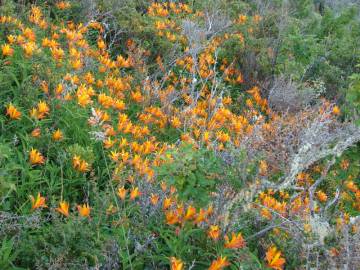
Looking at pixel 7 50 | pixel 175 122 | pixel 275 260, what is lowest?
pixel 175 122

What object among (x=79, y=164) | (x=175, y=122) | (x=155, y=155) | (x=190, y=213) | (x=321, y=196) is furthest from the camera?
(x=175, y=122)

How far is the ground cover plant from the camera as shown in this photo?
2.48 metres

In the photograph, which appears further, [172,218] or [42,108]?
[42,108]

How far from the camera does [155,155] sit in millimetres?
3562

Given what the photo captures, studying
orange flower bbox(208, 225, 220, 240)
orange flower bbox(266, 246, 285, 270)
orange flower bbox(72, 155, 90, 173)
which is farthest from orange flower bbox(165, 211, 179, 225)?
orange flower bbox(72, 155, 90, 173)

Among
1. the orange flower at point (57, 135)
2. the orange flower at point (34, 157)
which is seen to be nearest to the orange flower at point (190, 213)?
the orange flower at point (34, 157)

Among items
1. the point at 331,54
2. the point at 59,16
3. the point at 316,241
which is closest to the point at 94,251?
the point at 316,241

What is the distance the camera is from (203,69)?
578cm

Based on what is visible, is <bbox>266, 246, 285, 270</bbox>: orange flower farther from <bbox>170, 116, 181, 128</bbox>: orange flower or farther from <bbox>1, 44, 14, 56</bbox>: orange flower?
<bbox>1, 44, 14, 56</bbox>: orange flower

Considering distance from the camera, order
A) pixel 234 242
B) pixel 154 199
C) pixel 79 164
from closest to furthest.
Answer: pixel 234 242 → pixel 154 199 → pixel 79 164

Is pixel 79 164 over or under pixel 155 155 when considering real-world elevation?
over

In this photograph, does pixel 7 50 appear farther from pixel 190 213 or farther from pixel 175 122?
pixel 190 213

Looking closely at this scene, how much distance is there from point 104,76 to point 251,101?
1962mm

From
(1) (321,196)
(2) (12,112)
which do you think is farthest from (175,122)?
(2) (12,112)
